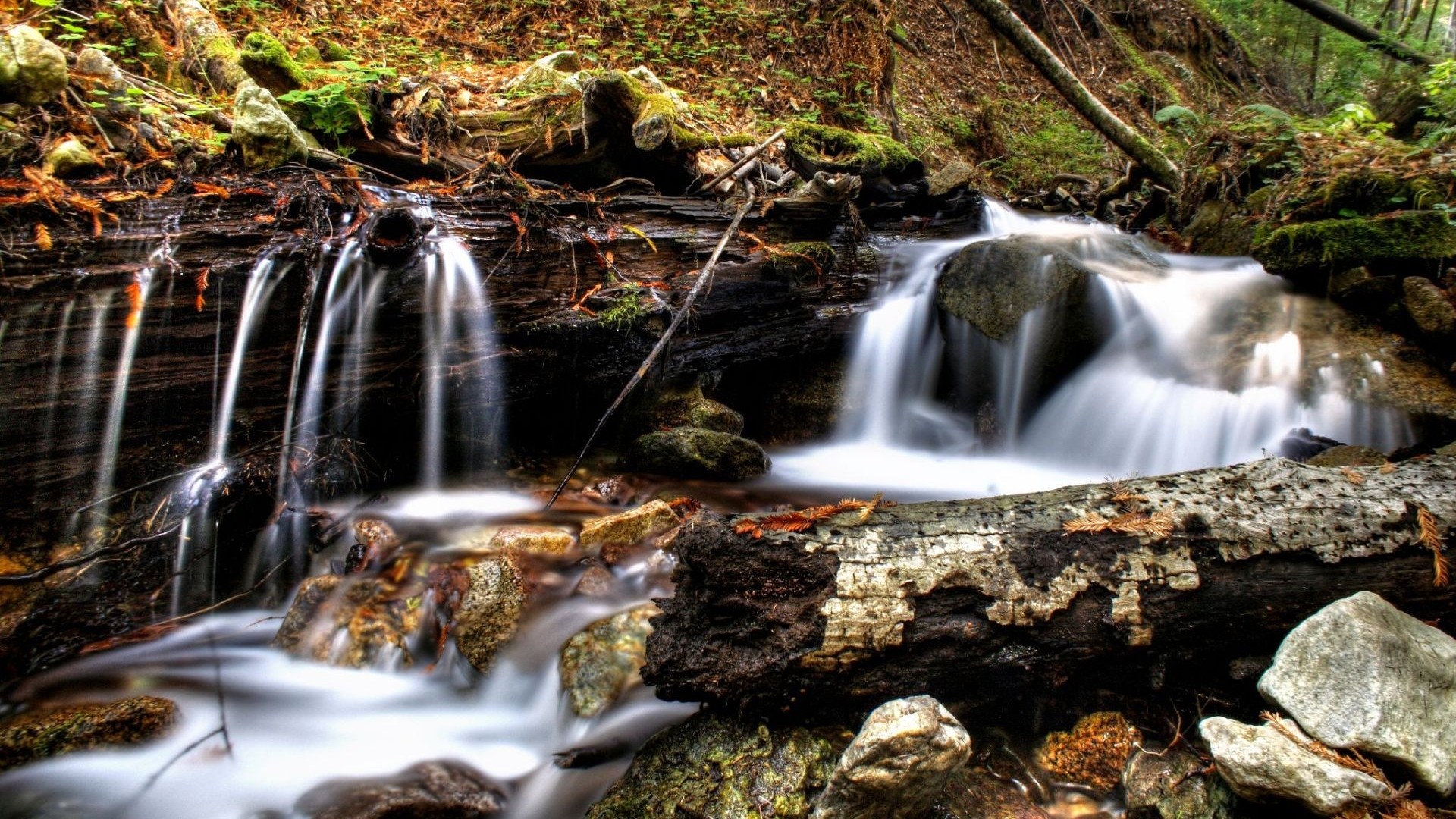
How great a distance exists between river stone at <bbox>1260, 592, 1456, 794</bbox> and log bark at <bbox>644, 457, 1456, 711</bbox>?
0.61 feet

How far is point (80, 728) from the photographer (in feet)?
8.50

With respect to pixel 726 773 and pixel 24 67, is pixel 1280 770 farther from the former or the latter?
pixel 24 67

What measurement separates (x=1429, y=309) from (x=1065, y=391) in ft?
7.77

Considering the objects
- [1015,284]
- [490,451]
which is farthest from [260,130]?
[1015,284]

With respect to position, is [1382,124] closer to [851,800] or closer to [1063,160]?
[1063,160]

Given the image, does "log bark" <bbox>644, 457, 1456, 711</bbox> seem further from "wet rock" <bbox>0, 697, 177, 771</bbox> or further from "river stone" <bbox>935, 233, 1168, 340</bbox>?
"river stone" <bbox>935, 233, 1168, 340</bbox>

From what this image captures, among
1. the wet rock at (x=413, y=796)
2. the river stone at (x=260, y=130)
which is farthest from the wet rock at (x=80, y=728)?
the river stone at (x=260, y=130)

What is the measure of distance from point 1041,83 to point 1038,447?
41.4ft

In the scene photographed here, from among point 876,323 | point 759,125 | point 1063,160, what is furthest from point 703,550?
point 1063,160

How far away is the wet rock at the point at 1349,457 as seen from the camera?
12.1ft

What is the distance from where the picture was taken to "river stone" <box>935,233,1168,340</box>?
584cm

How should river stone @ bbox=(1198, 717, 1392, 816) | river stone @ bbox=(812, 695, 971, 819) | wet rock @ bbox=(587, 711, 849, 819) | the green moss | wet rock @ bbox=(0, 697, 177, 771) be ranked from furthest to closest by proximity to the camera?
1. the green moss
2. wet rock @ bbox=(0, 697, 177, 771)
3. wet rock @ bbox=(587, 711, 849, 819)
4. river stone @ bbox=(812, 695, 971, 819)
5. river stone @ bbox=(1198, 717, 1392, 816)

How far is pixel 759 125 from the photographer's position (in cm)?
855

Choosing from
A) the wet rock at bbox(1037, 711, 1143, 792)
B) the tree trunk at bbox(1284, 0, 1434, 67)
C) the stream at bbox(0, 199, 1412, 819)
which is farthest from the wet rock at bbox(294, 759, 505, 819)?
the tree trunk at bbox(1284, 0, 1434, 67)
